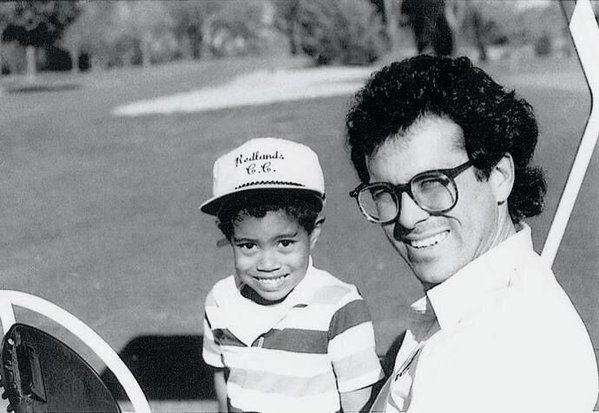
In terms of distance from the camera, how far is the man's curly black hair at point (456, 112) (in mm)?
1458

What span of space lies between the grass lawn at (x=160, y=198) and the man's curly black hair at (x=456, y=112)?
0.55ft

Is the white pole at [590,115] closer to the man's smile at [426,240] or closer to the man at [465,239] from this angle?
the man at [465,239]

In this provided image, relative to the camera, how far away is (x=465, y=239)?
1.44 meters

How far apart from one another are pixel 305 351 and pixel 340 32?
2.58ft

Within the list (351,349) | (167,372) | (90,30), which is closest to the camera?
(90,30)

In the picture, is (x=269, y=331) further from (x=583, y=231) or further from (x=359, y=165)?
(x=583, y=231)

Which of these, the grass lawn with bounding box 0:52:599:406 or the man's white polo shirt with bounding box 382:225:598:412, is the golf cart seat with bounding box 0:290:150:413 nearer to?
the grass lawn with bounding box 0:52:599:406

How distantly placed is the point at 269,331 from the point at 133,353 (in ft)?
2.87

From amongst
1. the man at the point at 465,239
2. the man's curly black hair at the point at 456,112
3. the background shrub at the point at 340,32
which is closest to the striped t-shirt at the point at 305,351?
the man at the point at 465,239

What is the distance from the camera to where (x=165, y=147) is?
9.59ft

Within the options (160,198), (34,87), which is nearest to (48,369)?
(34,87)

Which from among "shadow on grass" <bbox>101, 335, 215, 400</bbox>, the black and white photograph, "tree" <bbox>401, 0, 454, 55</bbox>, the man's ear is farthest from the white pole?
"shadow on grass" <bbox>101, 335, 215, 400</bbox>

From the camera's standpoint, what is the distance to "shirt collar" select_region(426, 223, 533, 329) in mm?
1394

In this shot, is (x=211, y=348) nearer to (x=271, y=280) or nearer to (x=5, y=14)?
(x=271, y=280)
